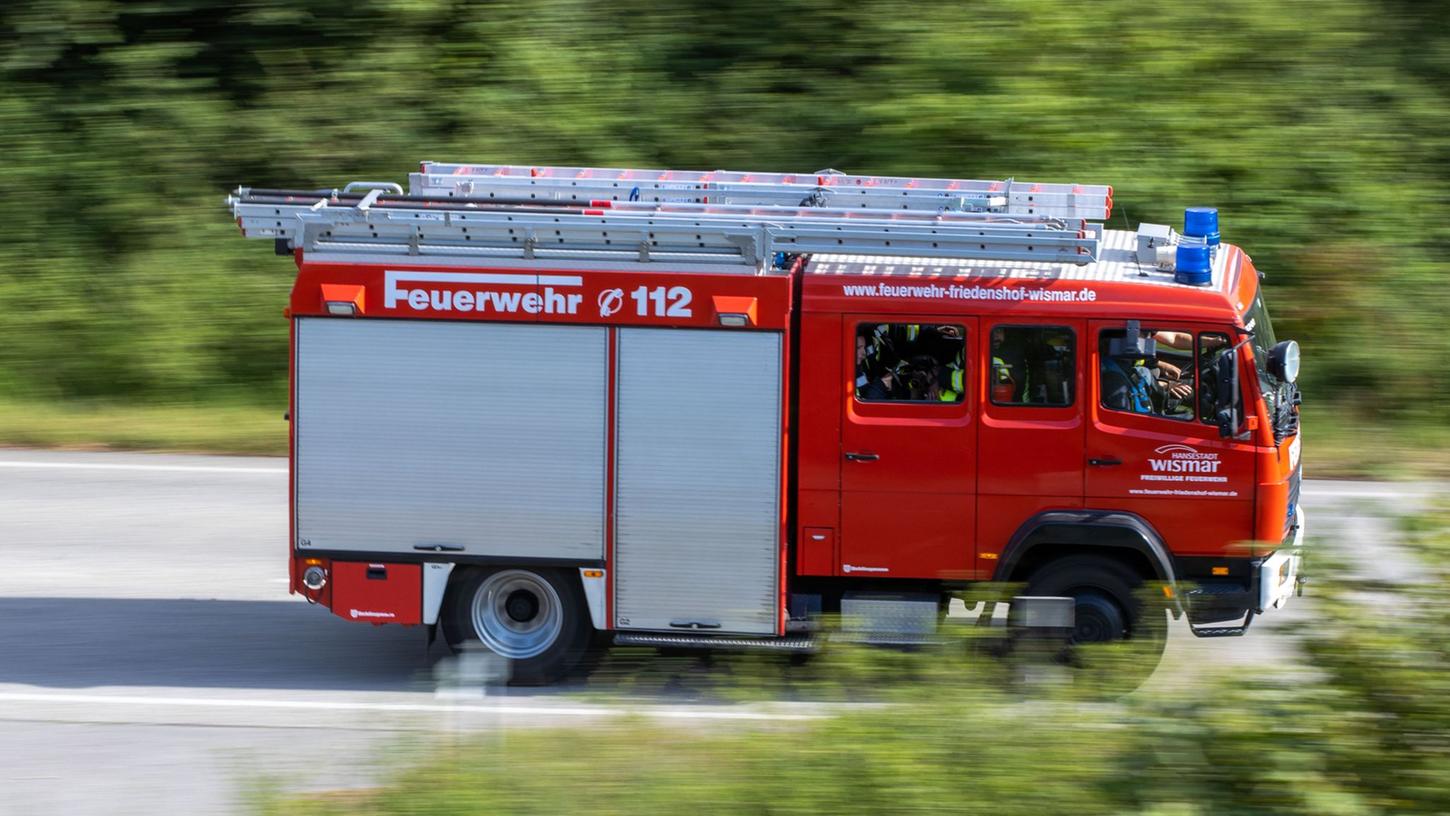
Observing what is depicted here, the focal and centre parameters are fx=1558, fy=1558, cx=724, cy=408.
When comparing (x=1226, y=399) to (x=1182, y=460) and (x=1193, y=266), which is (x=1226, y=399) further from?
(x=1193, y=266)

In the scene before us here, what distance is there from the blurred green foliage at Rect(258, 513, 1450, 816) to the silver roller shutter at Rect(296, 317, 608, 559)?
3.57 meters

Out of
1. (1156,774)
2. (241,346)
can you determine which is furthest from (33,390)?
(1156,774)

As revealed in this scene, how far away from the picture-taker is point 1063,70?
1753cm

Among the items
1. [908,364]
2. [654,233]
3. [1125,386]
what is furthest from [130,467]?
[1125,386]

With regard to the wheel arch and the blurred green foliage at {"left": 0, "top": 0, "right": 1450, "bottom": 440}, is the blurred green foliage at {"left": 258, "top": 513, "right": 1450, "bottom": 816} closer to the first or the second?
the wheel arch

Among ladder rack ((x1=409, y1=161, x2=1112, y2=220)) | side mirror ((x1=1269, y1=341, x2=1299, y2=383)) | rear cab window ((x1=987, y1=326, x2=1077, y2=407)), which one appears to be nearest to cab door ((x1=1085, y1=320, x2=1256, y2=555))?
rear cab window ((x1=987, y1=326, x2=1077, y2=407))

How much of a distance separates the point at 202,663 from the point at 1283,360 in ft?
21.8

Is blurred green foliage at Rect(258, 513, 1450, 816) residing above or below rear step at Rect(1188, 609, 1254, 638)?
above

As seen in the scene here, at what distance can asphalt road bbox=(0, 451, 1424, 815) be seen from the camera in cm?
640

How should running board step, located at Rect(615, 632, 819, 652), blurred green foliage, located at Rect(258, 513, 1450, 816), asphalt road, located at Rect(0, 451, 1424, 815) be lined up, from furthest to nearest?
running board step, located at Rect(615, 632, 819, 652), asphalt road, located at Rect(0, 451, 1424, 815), blurred green foliage, located at Rect(258, 513, 1450, 816)

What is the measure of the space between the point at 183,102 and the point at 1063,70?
1076 cm

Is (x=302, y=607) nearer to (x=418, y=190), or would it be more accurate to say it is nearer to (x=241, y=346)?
(x=418, y=190)

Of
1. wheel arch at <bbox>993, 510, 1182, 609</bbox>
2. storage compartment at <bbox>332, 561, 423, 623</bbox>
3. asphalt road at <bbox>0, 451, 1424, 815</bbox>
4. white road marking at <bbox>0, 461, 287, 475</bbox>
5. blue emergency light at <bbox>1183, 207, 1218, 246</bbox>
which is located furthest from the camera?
white road marking at <bbox>0, 461, 287, 475</bbox>

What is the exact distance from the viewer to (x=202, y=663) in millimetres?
9617
